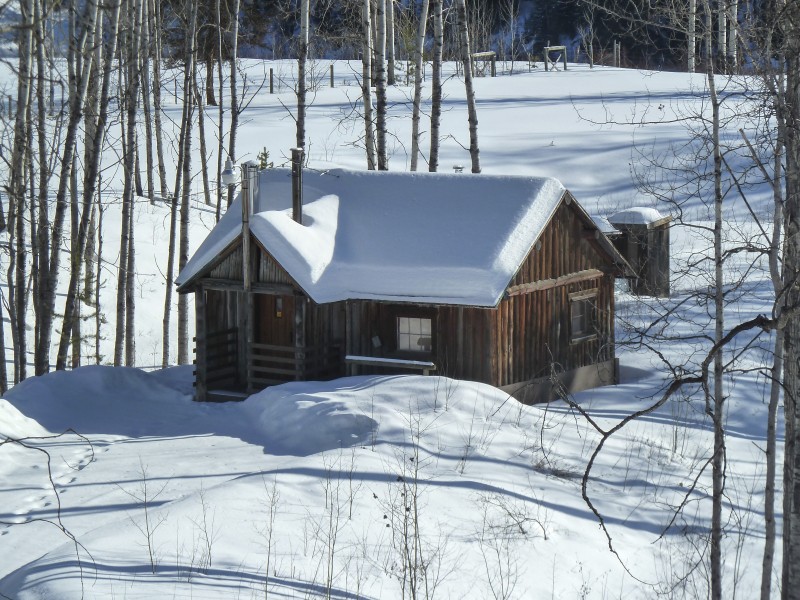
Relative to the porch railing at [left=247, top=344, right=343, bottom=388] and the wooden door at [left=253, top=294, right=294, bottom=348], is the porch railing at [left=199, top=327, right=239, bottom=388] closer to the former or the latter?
the wooden door at [left=253, top=294, right=294, bottom=348]

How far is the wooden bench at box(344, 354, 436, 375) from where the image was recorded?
53.5 ft

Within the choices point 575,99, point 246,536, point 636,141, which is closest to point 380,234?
point 246,536

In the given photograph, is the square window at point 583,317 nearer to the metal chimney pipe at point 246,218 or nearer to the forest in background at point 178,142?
the forest in background at point 178,142

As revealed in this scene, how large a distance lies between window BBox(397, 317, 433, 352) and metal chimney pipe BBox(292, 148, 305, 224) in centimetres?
251

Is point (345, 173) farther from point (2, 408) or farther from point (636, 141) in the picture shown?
point (636, 141)

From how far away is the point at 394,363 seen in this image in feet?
53.9

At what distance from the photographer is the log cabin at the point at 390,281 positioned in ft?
54.2

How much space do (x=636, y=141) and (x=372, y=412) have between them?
24.2 m

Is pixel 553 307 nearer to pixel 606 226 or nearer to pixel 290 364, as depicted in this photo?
pixel 290 364

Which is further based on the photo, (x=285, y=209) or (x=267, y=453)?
(x=285, y=209)

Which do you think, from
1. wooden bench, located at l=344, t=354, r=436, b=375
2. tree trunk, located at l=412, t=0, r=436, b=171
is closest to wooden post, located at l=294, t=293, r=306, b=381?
wooden bench, located at l=344, t=354, r=436, b=375

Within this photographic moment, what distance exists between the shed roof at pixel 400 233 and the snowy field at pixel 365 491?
172cm

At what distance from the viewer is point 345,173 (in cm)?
1853

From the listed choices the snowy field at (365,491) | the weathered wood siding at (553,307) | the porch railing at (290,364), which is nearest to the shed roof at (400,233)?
the weathered wood siding at (553,307)
